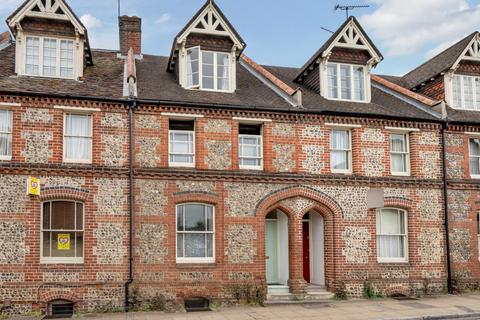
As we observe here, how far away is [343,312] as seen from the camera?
670 inches

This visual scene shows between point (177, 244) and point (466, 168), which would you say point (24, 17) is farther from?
point (466, 168)

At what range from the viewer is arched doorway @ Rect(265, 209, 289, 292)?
67.0ft

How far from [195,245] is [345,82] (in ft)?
31.0

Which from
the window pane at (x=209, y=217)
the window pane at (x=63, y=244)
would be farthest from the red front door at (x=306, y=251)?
the window pane at (x=63, y=244)

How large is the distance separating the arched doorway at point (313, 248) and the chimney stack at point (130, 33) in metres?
11.0

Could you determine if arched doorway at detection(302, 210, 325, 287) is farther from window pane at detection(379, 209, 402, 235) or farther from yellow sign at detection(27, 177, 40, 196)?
yellow sign at detection(27, 177, 40, 196)

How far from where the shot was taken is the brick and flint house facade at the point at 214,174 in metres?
17.8

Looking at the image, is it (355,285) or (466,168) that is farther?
(466,168)

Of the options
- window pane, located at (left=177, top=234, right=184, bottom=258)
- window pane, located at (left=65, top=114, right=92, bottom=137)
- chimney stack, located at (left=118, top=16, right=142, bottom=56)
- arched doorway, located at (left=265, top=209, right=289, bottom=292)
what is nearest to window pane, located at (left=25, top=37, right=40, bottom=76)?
window pane, located at (left=65, top=114, right=92, bottom=137)

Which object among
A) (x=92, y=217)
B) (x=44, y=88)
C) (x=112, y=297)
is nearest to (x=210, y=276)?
(x=112, y=297)

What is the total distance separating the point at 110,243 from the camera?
17984mm

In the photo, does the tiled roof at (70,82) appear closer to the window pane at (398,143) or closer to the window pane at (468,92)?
the window pane at (398,143)

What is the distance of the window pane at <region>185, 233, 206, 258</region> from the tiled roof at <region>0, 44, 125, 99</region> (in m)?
5.56

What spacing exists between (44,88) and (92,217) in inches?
189
